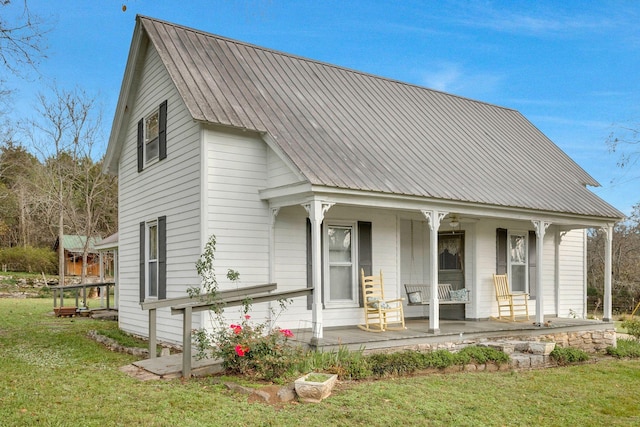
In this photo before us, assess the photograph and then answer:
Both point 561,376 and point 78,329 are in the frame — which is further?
point 78,329

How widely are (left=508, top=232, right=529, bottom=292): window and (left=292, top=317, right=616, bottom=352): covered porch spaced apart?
995 mm

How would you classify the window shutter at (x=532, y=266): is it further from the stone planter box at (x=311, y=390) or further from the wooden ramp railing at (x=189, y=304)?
Answer: the stone planter box at (x=311, y=390)

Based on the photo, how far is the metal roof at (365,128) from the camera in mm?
10266

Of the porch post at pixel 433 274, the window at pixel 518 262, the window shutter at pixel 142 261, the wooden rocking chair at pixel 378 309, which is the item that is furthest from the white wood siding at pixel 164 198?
the window at pixel 518 262

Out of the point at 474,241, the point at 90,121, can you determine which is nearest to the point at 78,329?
the point at 474,241

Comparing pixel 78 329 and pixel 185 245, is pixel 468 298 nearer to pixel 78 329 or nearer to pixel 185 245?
pixel 185 245

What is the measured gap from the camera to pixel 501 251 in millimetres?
13820

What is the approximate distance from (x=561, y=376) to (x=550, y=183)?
606 centimetres

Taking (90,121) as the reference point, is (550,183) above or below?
below

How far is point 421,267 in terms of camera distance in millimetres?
13070

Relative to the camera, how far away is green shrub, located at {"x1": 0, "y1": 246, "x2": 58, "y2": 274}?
38.5 metres

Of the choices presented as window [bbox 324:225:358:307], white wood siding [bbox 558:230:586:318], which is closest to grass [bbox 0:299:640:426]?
window [bbox 324:225:358:307]

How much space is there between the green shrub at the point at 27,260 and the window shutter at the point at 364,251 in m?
32.9

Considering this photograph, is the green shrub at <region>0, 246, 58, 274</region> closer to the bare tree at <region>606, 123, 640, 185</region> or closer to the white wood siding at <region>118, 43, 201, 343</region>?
the white wood siding at <region>118, 43, 201, 343</region>
